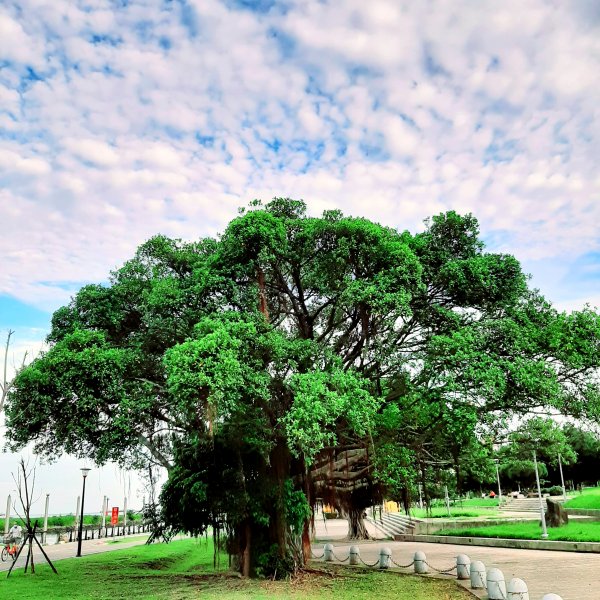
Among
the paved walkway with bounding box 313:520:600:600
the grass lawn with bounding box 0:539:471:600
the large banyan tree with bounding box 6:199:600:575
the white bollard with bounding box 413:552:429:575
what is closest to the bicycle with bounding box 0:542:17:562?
the grass lawn with bounding box 0:539:471:600

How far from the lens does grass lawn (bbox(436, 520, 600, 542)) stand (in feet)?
57.3

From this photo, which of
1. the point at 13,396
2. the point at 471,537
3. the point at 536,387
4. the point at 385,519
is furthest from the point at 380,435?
the point at 385,519

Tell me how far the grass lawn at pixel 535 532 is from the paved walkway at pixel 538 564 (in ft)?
3.62

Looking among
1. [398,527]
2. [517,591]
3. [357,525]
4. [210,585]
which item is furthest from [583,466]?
[517,591]

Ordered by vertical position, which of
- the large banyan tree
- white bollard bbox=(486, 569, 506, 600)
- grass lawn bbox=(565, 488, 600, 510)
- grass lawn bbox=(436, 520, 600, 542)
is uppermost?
the large banyan tree

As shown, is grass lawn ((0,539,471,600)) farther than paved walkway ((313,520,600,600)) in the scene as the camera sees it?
Yes

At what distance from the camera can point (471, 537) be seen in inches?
843

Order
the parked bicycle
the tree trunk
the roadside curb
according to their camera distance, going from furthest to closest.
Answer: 1. the tree trunk
2. the parked bicycle
3. the roadside curb

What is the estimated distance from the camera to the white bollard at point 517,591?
798 cm

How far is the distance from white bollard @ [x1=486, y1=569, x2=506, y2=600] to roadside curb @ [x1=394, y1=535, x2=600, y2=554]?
333 inches

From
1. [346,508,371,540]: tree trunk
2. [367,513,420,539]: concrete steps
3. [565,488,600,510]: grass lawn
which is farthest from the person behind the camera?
[367,513,420,539]: concrete steps

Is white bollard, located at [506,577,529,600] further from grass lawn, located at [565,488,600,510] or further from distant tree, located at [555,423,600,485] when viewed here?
distant tree, located at [555,423,600,485]

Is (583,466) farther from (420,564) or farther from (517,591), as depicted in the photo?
(517,591)

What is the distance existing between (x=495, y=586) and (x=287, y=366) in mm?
6220
